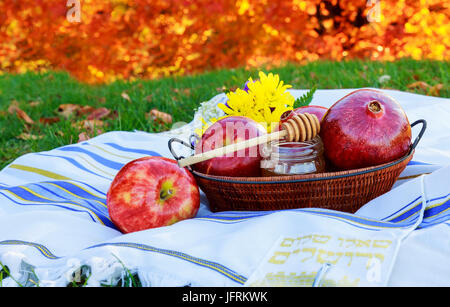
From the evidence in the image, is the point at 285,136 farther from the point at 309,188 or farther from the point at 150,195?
the point at 150,195

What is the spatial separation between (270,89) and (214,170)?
0.92 ft

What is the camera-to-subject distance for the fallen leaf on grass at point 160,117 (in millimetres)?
2770

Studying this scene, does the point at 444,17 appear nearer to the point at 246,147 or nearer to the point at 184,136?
the point at 184,136

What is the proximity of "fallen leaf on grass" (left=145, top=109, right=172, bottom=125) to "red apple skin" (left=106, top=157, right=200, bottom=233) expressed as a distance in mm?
1472

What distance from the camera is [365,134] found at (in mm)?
1224

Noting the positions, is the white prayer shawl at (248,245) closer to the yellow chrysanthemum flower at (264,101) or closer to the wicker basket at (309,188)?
the wicker basket at (309,188)

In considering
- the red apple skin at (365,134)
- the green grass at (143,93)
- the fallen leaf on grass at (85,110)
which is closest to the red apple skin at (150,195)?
the red apple skin at (365,134)

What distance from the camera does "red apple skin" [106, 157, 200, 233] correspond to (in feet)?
4.11

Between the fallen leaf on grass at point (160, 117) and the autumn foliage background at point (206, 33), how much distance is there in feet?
12.4

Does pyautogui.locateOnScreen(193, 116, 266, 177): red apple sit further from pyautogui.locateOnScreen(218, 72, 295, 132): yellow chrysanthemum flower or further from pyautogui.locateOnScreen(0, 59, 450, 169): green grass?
pyautogui.locateOnScreen(0, 59, 450, 169): green grass

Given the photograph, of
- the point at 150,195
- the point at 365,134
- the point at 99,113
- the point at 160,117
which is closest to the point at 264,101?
the point at 365,134

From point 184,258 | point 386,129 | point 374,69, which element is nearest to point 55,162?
point 184,258

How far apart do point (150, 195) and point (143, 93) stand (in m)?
2.20

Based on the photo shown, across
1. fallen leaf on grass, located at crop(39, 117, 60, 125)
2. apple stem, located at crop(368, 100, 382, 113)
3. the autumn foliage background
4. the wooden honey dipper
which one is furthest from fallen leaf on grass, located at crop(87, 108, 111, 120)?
the autumn foliage background
